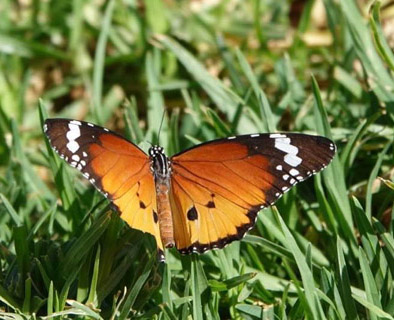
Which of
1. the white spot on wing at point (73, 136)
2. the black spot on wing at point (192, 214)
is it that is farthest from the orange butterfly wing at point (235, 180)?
the white spot on wing at point (73, 136)

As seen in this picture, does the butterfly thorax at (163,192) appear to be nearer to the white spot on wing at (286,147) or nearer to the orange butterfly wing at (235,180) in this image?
the orange butterfly wing at (235,180)

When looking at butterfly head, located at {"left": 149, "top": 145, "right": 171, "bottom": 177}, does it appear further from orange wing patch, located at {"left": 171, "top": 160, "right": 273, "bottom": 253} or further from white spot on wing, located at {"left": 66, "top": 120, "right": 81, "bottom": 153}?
white spot on wing, located at {"left": 66, "top": 120, "right": 81, "bottom": 153}

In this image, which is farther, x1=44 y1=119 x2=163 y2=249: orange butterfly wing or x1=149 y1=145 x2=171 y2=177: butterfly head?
x1=149 y1=145 x2=171 y2=177: butterfly head

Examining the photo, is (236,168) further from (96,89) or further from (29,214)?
(96,89)

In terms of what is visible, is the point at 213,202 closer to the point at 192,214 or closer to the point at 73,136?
the point at 192,214

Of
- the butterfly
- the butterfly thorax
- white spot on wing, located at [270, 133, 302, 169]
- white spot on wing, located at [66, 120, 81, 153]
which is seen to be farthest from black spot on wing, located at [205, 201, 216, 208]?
white spot on wing, located at [66, 120, 81, 153]

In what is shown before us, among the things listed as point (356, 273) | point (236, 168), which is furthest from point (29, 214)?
point (356, 273)

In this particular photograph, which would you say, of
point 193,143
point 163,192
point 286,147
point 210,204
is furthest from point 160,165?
point 193,143
